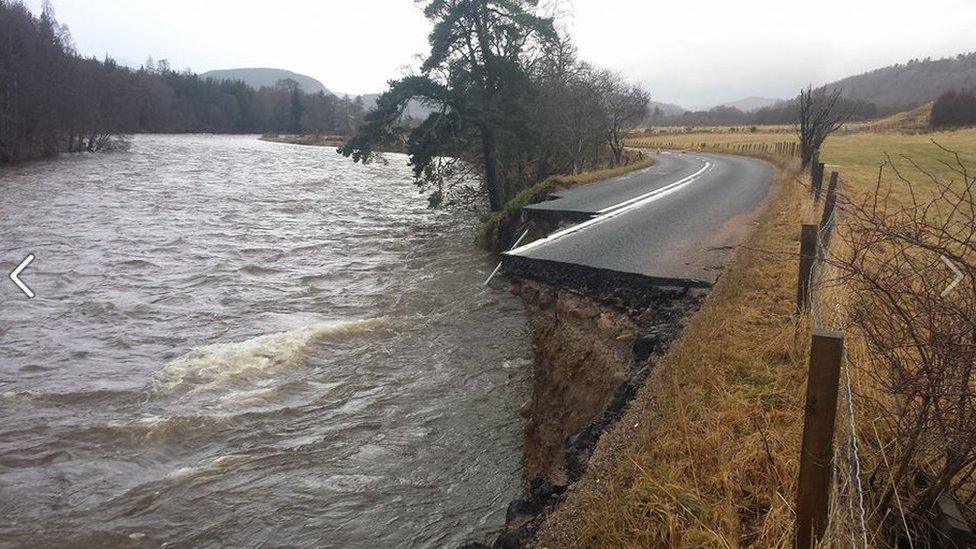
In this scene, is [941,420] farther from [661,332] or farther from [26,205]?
[26,205]

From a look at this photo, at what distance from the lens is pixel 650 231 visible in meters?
11.3

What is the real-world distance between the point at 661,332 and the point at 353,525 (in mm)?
3646

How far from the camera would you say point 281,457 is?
23.4 ft

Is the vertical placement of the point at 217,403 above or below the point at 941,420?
below

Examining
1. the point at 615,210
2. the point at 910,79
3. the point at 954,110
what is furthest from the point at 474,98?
the point at 910,79

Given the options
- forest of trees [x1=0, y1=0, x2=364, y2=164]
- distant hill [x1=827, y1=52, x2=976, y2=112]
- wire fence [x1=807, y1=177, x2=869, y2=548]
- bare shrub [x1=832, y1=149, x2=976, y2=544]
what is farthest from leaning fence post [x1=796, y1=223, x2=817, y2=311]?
distant hill [x1=827, y1=52, x2=976, y2=112]

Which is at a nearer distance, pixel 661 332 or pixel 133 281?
pixel 661 332

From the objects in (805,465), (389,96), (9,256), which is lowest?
(9,256)

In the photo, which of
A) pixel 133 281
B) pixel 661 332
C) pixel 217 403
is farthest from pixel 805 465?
pixel 133 281

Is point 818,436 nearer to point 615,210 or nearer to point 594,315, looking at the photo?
point 594,315

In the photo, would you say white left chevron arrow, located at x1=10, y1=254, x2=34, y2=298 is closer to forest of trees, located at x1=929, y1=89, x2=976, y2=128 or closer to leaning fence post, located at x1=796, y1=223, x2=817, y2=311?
leaning fence post, located at x1=796, y1=223, x2=817, y2=311

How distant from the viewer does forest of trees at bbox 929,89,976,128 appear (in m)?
54.9

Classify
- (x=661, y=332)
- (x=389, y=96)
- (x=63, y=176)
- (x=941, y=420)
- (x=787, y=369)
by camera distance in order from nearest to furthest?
(x=941, y=420)
(x=787, y=369)
(x=661, y=332)
(x=389, y=96)
(x=63, y=176)

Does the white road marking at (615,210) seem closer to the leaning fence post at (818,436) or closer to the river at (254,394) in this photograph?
the river at (254,394)
